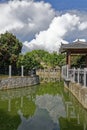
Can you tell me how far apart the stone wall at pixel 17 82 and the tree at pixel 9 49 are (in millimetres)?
3475

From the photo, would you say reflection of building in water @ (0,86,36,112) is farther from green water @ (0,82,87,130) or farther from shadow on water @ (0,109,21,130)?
shadow on water @ (0,109,21,130)

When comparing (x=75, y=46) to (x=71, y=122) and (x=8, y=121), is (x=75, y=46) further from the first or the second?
(x=8, y=121)

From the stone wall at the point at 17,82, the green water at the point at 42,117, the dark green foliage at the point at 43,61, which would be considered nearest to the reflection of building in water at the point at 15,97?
the green water at the point at 42,117

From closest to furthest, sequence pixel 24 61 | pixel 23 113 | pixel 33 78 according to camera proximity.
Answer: pixel 23 113
pixel 33 78
pixel 24 61

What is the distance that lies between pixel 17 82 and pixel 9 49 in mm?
8275

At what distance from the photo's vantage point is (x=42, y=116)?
1357 cm

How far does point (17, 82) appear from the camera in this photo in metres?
29.9

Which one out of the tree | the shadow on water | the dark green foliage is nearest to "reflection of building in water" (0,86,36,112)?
the shadow on water

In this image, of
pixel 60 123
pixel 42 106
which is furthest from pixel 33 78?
pixel 60 123

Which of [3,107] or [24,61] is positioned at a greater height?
[24,61]

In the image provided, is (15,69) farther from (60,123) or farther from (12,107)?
(60,123)

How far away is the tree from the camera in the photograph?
35.2 metres

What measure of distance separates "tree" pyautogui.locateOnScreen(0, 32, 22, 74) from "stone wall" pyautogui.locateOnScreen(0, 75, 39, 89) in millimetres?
3475

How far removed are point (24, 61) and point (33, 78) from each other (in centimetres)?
846
